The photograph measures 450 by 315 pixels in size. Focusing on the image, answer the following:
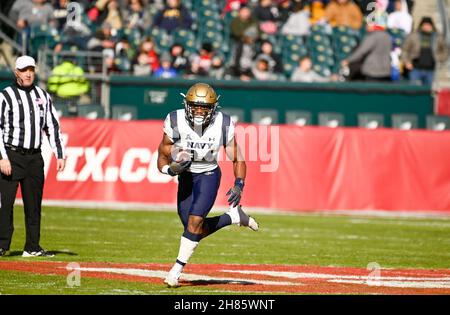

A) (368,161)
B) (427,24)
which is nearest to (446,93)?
(427,24)

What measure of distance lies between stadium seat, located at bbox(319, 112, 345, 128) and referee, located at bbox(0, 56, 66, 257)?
33.5 ft

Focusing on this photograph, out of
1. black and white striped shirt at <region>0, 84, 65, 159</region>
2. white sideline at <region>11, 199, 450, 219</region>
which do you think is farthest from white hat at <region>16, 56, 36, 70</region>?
white sideline at <region>11, 199, 450, 219</region>

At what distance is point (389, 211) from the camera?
18.7 metres

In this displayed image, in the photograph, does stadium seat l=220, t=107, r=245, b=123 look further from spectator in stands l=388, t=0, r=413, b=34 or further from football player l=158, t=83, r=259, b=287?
football player l=158, t=83, r=259, b=287

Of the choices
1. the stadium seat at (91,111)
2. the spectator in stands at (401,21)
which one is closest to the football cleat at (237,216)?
the stadium seat at (91,111)

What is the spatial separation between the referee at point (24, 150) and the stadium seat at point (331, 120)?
1021 cm

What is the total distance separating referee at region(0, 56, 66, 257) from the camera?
10961 mm

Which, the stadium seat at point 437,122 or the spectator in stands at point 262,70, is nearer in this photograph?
the stadium seat at point 437,122

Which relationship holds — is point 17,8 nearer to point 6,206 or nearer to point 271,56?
point 271,56

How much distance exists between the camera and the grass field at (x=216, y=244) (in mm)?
9117

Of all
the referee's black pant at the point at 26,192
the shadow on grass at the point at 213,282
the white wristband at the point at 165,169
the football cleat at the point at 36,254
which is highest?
the white wristband at the point at 165,169

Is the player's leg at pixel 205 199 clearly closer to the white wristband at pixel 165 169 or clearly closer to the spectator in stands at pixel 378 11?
the white wristband at pixel 165 169

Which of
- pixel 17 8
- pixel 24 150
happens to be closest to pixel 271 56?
pixel 17 8
